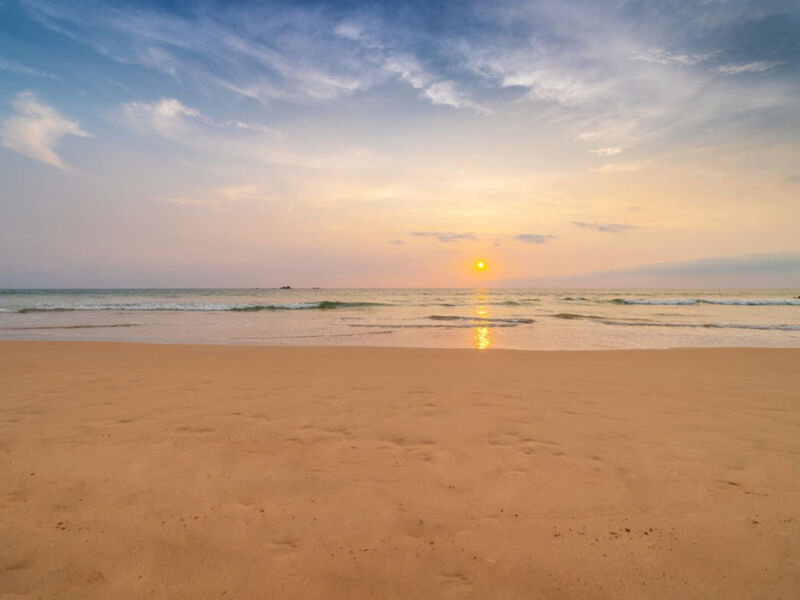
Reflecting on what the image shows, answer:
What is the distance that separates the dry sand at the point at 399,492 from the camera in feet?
8.13

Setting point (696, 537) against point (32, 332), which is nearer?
point (696, 537)

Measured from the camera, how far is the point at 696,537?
2.84 metres

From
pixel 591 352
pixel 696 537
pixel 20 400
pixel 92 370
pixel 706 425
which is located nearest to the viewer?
pixel 696 537

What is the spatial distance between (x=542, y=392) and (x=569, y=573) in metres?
4.33

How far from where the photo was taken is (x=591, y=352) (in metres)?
11.6

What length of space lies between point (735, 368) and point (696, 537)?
320 inches

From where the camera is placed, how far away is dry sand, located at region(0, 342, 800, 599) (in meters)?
2.48

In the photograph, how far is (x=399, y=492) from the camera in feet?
11.2

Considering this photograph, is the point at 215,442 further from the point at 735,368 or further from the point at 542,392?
the point at 735,368

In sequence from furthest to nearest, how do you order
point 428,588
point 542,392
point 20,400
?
point 542,392 < point 20,400 < point 428,588

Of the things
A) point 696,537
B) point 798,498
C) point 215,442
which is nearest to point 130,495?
point 215,442

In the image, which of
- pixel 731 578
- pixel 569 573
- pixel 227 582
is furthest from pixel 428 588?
pixel 731 578

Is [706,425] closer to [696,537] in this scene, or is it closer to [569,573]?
[696,537]

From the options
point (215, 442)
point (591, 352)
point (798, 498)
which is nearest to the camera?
point (798, 498)
